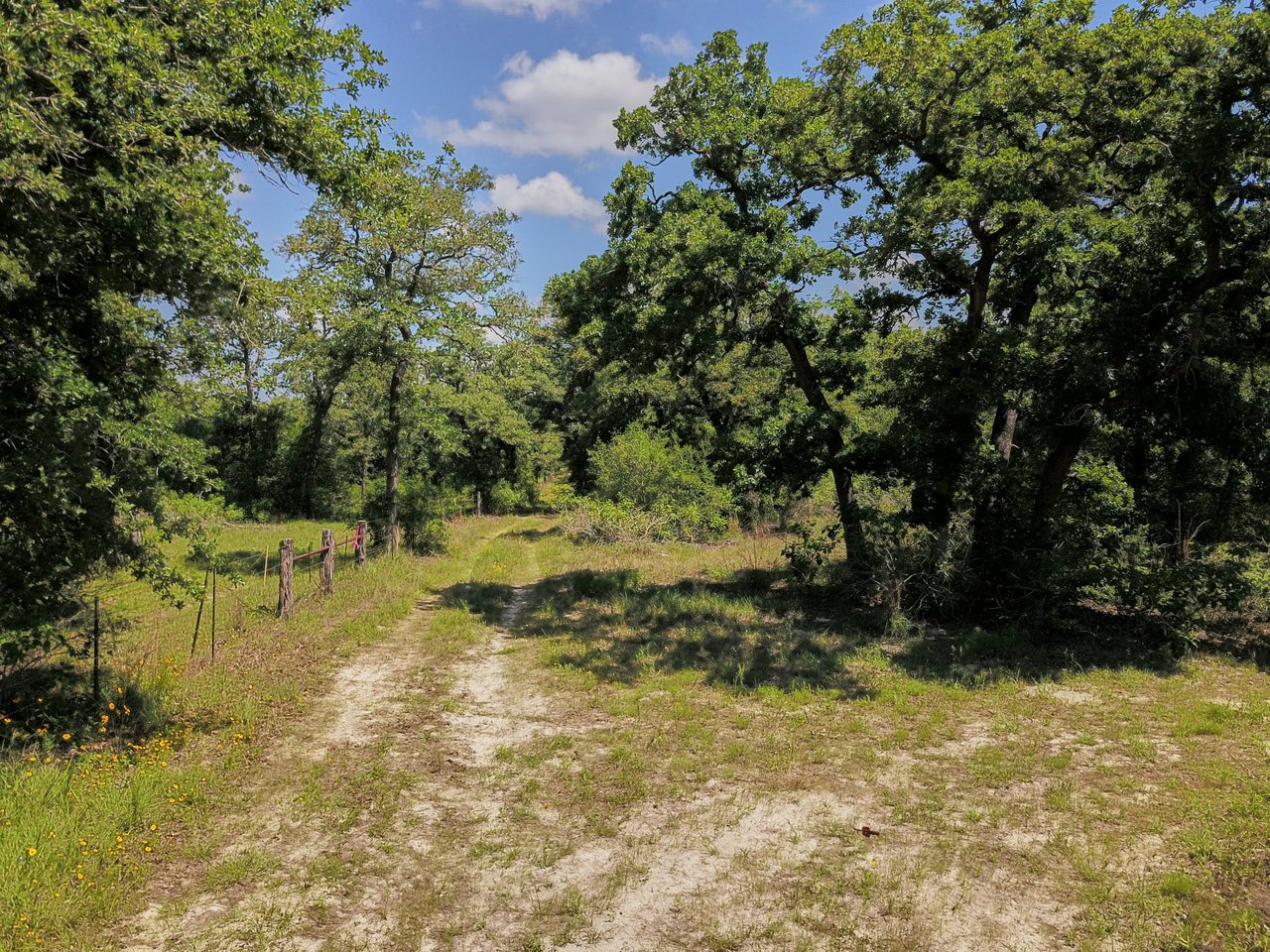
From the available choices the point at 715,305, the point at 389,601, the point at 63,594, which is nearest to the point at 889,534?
the point at 715,305

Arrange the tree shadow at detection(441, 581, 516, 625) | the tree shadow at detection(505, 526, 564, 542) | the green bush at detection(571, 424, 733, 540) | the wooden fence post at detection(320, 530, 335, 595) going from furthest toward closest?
the tree shadow at detection(505, 526, 564, 542)
the green bush at detection(571, 424, 733, 540)
the tree shadow at detection(441, 581, 516, 625)
the wooden fence post at detection(320, 530, 335, 595)

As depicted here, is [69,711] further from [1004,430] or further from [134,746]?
[1004,430]

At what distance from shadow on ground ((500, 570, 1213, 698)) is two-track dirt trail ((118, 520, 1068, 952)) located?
2.01m

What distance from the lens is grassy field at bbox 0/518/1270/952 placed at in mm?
4133

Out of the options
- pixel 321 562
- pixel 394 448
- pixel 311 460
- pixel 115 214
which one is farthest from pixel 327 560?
pixel 311 460

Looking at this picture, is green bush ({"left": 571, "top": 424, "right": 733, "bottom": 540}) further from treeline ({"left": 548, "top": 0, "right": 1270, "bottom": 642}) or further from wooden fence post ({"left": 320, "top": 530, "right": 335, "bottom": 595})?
wooden fence post ({"left": 320, "top": 530, "right": 335, "bottom": 595})

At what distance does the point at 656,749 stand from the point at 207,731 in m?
4.60

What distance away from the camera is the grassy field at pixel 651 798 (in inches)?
163

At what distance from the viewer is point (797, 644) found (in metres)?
10.7

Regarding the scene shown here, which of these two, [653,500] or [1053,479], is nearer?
[1053,479]

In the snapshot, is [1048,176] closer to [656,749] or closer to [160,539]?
[656,749]

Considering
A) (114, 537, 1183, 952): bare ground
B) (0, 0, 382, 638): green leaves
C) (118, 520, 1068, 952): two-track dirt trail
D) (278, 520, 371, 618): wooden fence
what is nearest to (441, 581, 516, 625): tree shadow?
(278, 520, 371, 618): wooden fence

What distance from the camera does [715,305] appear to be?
11898 millimetres

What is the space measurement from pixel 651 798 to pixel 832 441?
9.30 metres
